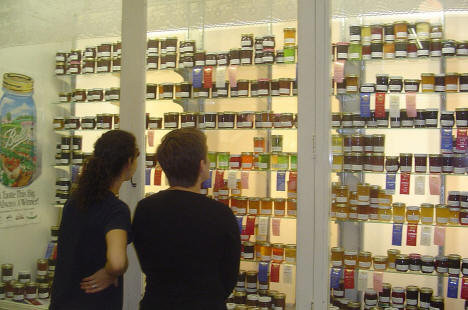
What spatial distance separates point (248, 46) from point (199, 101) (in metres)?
0.69

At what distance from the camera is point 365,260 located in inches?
133

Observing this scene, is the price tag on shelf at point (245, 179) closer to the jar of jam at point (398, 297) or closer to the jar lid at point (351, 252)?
the jar lid at point (351, 252)

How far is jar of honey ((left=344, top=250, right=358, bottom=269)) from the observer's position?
3.39 meters

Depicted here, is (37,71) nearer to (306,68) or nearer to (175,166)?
(306,68)

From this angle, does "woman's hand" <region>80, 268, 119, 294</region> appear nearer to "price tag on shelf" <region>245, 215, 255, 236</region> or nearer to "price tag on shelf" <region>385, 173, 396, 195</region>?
"price tag on shelf" <region>245, 215, 255, 236</region>

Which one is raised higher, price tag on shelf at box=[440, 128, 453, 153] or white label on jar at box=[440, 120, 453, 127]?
white label on jar at box=[440, 120, 453, 127]

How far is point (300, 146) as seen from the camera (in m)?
2.95

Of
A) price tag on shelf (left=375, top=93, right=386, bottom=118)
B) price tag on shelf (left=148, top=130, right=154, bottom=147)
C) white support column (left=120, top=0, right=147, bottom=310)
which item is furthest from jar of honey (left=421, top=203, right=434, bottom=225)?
price tag on shelf (left=148, top=130, right=154, bottom=147)

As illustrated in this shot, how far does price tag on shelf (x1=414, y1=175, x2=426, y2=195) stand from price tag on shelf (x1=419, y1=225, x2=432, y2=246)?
0.28m

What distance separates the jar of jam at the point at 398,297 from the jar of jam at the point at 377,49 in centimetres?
186

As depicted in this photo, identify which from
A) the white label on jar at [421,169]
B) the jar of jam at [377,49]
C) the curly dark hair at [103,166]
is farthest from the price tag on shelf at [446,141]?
the curly dark hair at [103,166]

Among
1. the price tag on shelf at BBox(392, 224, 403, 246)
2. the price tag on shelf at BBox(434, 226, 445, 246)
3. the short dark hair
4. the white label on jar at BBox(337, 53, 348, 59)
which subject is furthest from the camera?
the white label on jar at BBox(337, 53, 348, 59)

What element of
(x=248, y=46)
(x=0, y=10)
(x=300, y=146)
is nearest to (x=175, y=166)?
(x=300, y=146)

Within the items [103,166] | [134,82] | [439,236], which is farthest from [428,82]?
[103,166]
